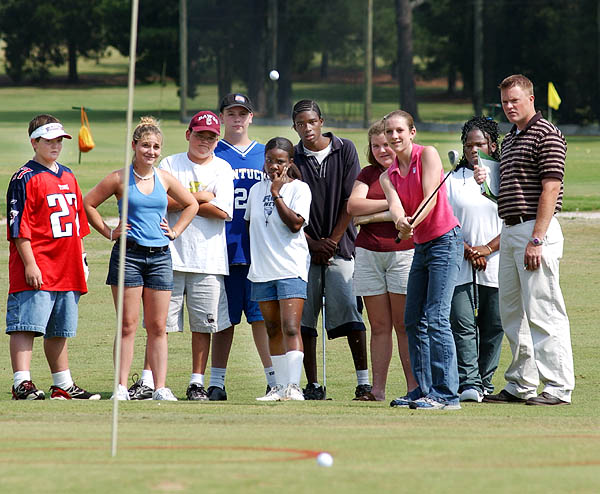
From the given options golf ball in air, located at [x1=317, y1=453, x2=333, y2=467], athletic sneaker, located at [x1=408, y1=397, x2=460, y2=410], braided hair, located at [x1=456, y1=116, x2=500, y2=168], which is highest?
braided hair, located at [x1=456, y1=116, x2=500, y2=168]

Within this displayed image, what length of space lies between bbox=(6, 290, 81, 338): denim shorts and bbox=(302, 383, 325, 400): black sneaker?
1652 millimetres

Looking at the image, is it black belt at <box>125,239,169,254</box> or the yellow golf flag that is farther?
the yellow golf flag

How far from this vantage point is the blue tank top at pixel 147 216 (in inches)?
299

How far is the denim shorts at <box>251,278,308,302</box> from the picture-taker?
754 cm

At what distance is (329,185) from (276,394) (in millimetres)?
1554

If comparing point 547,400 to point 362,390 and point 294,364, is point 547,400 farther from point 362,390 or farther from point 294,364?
point 294,364

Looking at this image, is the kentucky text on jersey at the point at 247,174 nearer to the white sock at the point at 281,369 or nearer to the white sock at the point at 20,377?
the white sock at the point at 281,369

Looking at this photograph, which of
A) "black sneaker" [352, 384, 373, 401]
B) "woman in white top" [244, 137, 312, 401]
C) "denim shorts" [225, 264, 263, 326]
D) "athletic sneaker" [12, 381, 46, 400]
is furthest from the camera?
"denim shorts" [225, 264, 263, 326]

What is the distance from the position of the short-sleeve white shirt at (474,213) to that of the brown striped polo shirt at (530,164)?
0.58m

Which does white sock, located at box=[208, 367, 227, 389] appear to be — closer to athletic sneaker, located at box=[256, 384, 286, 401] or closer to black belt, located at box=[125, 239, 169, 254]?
athletic sneaker, located at box=[256, 384, 286, 401]

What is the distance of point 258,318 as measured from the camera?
26.7 ft

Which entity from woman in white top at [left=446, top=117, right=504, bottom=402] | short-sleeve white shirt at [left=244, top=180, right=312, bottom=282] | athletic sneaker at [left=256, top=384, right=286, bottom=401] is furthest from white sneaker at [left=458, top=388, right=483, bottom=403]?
short-sleeve white shirt at [left=244, top=180, right=312, bottom=282]

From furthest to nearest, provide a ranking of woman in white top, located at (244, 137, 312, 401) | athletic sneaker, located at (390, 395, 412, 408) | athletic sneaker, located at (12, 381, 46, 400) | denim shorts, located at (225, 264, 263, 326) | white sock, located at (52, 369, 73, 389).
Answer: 1. denim shorts, located at (225, 264, 263, 326)
2. white sock, located at (52, 369, 73, 389)
3. woman in white top, located at (244, 137, 312, 401)
4. athletic sneaker, located at (12, 381, 46, 400)
5. athletic sneaker, located at (390, 395, 412, 408)

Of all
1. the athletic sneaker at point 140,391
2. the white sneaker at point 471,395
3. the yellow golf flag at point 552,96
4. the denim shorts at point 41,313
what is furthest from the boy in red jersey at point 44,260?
the yellow golf flag at point 552,96
